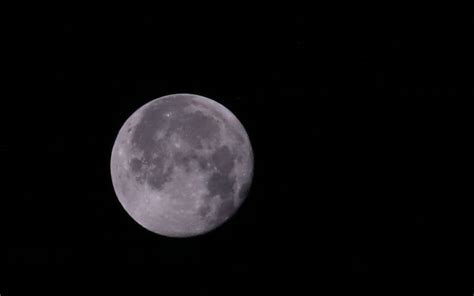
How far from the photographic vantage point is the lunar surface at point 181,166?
14.2 ft

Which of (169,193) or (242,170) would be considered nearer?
(169,193)

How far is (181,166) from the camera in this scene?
14.1ft

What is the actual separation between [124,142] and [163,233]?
1.22 meters

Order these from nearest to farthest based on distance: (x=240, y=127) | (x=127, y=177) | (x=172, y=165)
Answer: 1. (x=172, y=165)
2. (x=127, y=177)
3. (x=240, y=127)

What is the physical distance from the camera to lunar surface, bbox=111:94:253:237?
170 inches

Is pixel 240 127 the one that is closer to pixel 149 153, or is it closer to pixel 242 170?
pixel 242 170

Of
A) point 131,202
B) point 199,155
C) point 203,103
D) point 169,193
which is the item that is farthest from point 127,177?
point 203,103

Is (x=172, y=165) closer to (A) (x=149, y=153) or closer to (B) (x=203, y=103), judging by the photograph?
(A) (x=149, y=153)

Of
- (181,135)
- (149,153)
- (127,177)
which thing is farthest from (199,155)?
(127,177)

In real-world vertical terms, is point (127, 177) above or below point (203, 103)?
below

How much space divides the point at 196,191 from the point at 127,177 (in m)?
0.88

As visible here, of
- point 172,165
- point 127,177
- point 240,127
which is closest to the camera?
point 172,165

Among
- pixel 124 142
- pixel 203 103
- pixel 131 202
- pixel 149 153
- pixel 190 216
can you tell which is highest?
pixel 203 103

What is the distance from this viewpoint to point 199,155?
432 centimetres
